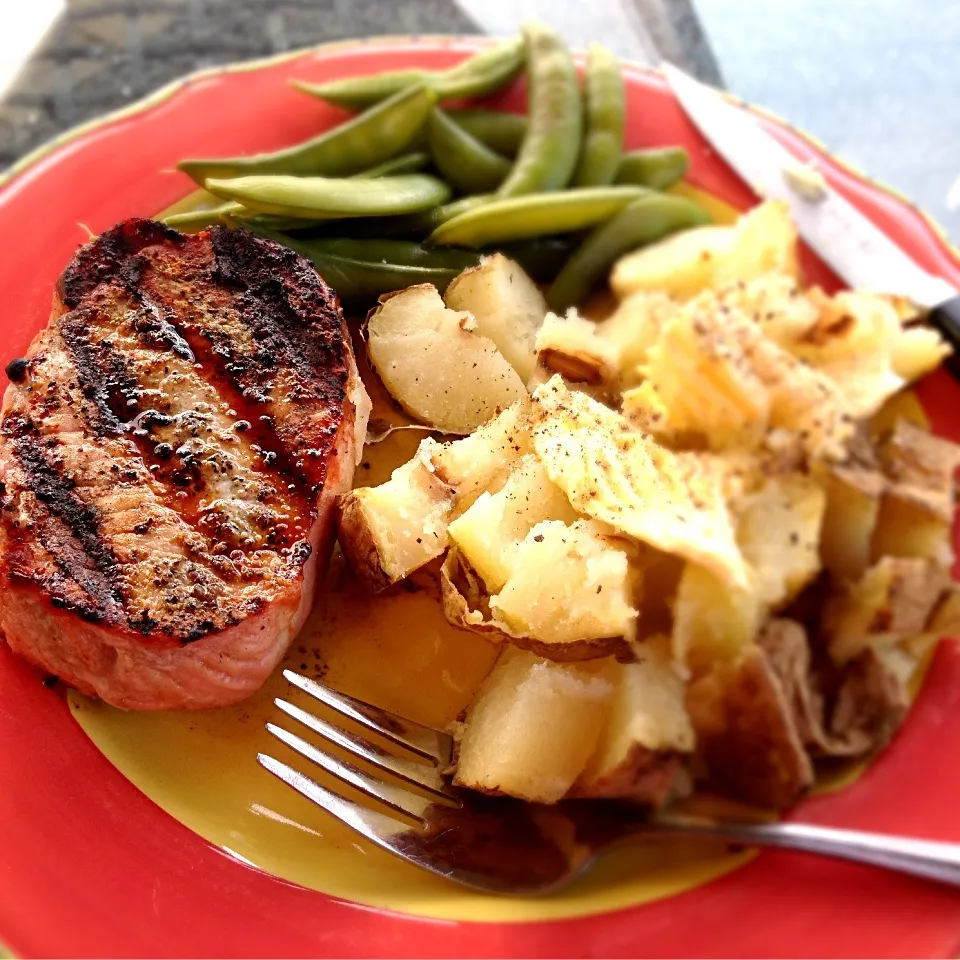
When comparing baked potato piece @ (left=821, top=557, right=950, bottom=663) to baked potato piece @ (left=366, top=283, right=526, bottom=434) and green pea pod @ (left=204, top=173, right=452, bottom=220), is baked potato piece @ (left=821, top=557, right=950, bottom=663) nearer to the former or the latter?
baked potato piece @ (left=366, top=283, right=526, bottom=434)

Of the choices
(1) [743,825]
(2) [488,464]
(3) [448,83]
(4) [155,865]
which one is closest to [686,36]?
(3) [448,83]

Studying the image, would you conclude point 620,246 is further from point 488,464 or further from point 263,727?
point 263,727

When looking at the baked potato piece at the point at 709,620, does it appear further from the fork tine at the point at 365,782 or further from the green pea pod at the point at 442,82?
the green pea pod at the point at 442,82

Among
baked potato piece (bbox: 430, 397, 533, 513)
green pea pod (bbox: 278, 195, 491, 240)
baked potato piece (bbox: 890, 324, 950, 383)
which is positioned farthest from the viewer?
green pea pod (bbox: 278, 195, 491, 240)

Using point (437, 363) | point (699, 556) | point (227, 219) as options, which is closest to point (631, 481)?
point (699, 556)

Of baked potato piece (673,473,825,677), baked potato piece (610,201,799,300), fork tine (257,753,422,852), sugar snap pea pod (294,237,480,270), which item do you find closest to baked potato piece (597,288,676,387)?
baked potato piece (610,201,799,300)

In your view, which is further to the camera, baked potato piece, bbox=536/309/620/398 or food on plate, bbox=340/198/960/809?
baked potato piece, bbox=536/309/620/398

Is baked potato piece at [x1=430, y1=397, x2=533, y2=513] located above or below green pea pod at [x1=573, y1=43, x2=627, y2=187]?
below
